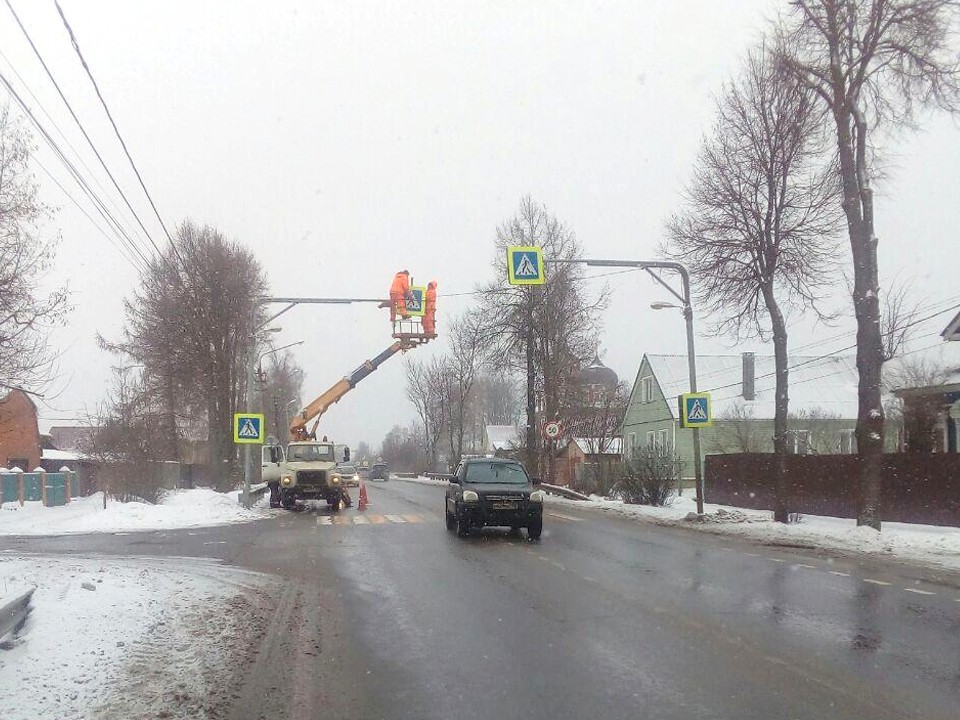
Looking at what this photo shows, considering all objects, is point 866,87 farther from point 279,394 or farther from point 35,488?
point 279,394

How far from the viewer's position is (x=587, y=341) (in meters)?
40.3

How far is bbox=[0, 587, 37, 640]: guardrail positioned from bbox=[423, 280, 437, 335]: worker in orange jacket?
48.5 feet

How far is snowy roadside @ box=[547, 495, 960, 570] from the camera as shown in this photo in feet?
50.3

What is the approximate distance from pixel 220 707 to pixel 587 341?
115ft

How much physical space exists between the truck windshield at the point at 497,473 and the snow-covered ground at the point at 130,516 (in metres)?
8.81

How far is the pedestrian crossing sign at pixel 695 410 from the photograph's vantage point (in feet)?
77.4

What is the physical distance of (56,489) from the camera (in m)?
35.1

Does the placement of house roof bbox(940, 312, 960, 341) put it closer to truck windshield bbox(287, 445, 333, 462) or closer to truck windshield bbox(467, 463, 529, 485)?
truck windshield bbox(467, 463, 529, 485)

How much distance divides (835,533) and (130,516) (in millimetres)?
18293

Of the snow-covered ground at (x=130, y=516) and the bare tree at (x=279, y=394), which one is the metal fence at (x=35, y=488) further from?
the bare tree at (x=279, y=394)

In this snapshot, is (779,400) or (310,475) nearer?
(779,400)

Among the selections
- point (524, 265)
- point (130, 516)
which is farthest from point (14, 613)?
point (130, 516)

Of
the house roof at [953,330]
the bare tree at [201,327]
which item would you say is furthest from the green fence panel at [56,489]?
the house roof at [953,330]

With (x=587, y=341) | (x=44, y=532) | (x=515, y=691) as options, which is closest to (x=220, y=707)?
(x=515, y=691)
